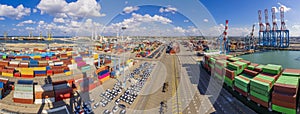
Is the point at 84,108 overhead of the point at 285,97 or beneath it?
beneath

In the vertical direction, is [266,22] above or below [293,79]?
above

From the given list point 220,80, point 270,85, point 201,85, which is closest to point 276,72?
point 270,85

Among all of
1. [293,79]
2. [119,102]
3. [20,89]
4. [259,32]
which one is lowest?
[119,102]

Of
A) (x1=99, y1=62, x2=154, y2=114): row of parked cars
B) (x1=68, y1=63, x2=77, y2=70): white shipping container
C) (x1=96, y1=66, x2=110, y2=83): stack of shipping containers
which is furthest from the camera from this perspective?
(x1=68, y1=63, x2=77, y2=70): white shipping container

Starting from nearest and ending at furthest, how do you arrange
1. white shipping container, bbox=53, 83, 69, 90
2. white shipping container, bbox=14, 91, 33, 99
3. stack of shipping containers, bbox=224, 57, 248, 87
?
1. white shipping container, bbox=14, 91, 33, 99
2. white shipping container, bbox=53, 83, 69, 90
3. stack of shipping containers, bbox=224, 57, 248, 87

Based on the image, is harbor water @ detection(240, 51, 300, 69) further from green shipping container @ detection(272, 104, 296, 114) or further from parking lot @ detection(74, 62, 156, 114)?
parking lot @ detection(74, 62, 156, 114)

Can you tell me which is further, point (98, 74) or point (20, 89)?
point (98, 74)

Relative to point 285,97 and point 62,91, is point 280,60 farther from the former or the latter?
point 62,91

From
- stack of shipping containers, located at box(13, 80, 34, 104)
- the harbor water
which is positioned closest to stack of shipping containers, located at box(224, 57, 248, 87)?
stack of shipping containers, located at box(13, 80, 34, 104)

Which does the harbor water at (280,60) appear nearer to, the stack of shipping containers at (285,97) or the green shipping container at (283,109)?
the stack of shipping containers at (285,97)

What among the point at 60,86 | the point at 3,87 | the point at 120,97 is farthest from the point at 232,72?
the point at 3,87

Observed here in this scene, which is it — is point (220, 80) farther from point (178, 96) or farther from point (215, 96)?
point (178, 96)
